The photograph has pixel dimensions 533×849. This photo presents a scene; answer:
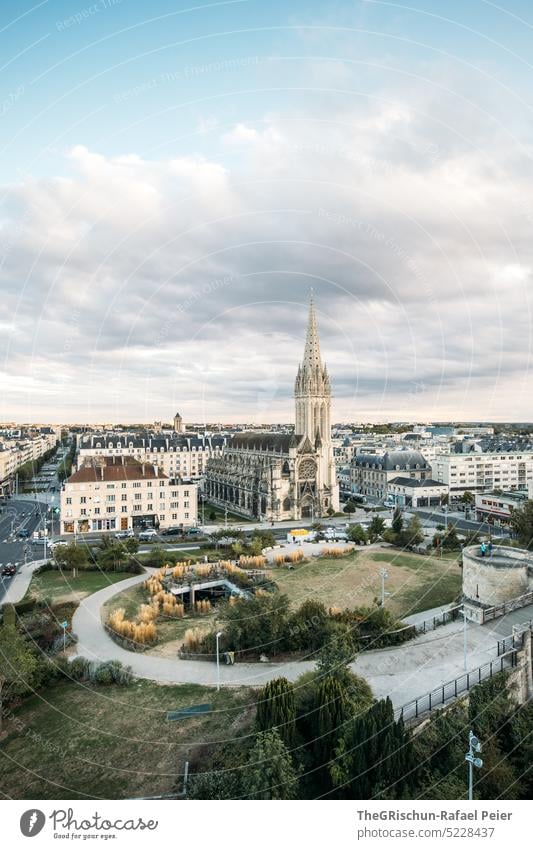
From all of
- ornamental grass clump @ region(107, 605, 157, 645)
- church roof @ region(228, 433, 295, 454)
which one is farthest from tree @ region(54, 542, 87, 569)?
church roof @ region(228, 433, 295, 454)

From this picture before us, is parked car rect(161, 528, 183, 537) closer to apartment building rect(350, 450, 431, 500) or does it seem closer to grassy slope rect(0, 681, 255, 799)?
grassy slope rect(0, 681, 255, 799)

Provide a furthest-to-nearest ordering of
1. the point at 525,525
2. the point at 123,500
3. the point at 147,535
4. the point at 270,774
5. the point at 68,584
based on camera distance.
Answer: the point at 123,500, the point at 147,535, the point at 525,525, the point at 68,584, the point at 270,774

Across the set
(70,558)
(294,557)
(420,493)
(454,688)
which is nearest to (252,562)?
(294,557)

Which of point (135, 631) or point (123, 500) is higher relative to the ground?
point (123, 500)

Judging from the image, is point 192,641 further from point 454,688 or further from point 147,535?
point 147,535

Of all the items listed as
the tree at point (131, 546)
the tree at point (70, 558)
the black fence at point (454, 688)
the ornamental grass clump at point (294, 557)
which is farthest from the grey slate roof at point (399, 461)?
the black fence at point (454, 688)

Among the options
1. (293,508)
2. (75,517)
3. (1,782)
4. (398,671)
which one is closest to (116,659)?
(1,782)

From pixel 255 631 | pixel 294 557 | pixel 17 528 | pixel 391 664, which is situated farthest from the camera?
pixel 17 528

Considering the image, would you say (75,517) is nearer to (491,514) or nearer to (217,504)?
(217,504)
